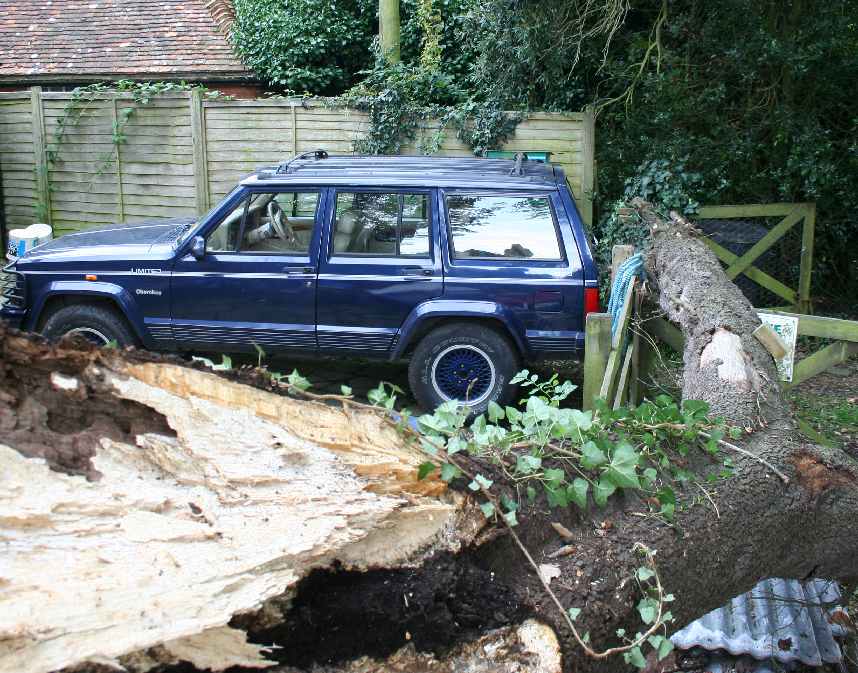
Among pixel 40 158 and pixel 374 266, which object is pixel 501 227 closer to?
pixel 374 266

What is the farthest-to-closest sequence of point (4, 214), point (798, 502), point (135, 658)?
point (4, 214), point (798, 502), point (135, 658)

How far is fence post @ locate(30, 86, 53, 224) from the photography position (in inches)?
496

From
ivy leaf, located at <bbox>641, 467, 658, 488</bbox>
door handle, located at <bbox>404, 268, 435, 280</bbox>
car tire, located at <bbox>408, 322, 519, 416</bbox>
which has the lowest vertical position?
car tire, located at <bbox>408, 322, 519, 416</bbox>

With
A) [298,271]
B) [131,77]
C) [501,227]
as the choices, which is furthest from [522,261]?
[131,77]

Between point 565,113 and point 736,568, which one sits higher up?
point 565,113

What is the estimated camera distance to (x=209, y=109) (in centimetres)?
1146

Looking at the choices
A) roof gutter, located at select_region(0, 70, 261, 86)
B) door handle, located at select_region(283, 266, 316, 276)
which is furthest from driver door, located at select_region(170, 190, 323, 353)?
roof gutter, located at select_region(0, 70, 261, 86)

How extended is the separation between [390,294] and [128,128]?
273 inches

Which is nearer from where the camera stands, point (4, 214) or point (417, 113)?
point (417, 113)

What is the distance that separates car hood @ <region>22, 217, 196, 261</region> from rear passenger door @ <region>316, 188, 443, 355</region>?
1.34m

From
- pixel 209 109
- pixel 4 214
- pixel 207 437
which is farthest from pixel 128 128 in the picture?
pixel 207 437

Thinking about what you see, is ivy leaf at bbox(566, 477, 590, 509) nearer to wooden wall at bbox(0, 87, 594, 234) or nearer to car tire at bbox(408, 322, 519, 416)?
car tire at bbox(408, 322, 519, 416)

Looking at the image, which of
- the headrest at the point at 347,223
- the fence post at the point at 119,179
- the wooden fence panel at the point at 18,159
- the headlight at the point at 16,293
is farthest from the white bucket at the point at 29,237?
the headrest at the point at 347,223

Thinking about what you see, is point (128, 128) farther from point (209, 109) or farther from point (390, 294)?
point (390, 294)
